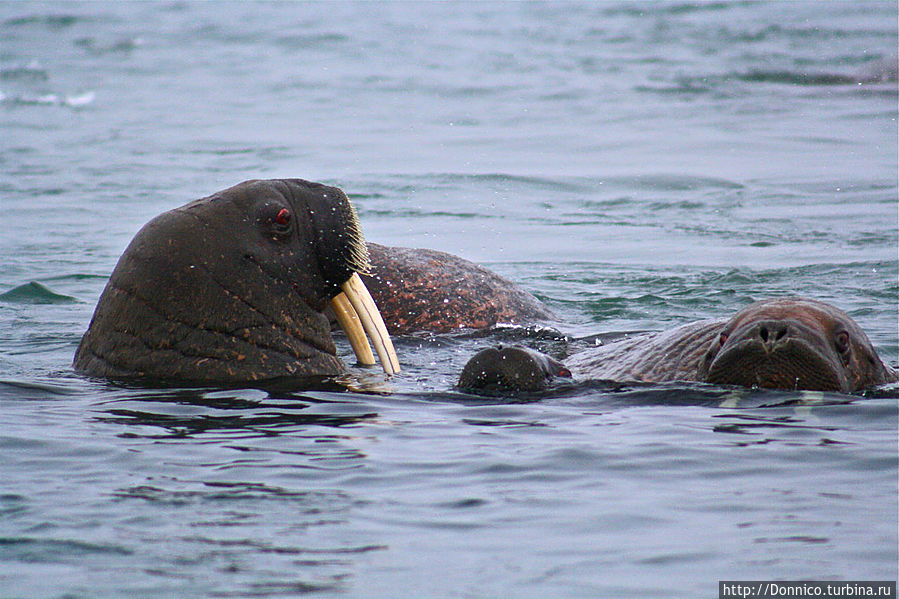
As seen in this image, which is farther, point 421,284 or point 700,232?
point 700,232

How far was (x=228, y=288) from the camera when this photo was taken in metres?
7.14

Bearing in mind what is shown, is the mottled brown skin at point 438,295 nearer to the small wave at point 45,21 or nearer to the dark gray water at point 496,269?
the dark gray water at point 496,269

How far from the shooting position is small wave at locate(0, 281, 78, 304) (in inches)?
456

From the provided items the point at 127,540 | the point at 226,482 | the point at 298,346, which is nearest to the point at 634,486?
the point at 226,482

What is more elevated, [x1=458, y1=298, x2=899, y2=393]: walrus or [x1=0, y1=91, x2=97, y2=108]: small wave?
[x1=0, y1=91, x2=97, y2=108]: small wave

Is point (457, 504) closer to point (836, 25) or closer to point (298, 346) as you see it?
point (298, 346)

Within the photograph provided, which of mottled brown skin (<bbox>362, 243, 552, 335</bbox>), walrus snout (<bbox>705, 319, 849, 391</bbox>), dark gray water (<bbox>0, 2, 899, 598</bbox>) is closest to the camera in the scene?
dark gray water (<bbox>0, 2, 899, 598</bbox>)

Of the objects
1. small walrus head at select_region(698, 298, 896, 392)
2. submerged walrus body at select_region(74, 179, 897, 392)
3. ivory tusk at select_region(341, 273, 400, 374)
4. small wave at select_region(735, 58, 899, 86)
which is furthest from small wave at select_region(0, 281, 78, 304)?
small wave at select_region(735, 58, 899, 86)

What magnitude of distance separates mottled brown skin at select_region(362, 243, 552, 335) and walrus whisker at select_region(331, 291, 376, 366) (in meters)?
Result: 1.93

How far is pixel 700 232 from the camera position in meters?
15.0

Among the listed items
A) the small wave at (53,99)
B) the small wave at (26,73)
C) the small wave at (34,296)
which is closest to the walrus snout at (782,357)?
the small wave at (34,296)

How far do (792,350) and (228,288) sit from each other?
3041mm

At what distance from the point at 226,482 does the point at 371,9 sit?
136 feet

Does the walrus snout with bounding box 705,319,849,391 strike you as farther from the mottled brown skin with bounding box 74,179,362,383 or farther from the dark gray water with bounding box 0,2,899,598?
the mottled brown skin with bounding box 74,179,362,383
